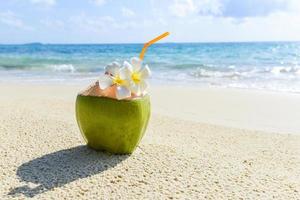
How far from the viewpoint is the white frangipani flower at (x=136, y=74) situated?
3139mm

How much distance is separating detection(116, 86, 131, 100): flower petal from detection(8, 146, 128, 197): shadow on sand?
50cm

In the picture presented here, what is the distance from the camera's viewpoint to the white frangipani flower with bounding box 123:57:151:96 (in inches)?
124

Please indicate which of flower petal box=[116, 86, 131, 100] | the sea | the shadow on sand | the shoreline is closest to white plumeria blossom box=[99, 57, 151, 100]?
flower petal box=[116, 86, 131, 100]

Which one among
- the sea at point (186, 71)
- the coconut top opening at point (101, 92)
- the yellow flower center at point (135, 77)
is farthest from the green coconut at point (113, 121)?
the sea at point (186, 71)

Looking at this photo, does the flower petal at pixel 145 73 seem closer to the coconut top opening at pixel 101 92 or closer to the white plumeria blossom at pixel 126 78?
the white plumeria blossom at pixel 126 78

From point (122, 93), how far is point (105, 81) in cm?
16

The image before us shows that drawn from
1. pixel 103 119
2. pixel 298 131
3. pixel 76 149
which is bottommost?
pixel 298 131

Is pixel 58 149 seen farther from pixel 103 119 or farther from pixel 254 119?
pixel 254 119

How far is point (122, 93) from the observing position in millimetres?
3061

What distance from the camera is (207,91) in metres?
8.23

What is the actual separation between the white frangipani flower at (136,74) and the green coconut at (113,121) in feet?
0.25

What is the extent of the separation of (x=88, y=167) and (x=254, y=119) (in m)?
3.22

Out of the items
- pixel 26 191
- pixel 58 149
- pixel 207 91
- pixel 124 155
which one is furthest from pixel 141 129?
pixel 207 91

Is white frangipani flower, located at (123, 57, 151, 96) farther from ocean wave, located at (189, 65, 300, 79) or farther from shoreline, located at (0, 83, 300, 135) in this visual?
ocean wave, located at (189, 65, 300, 79)
